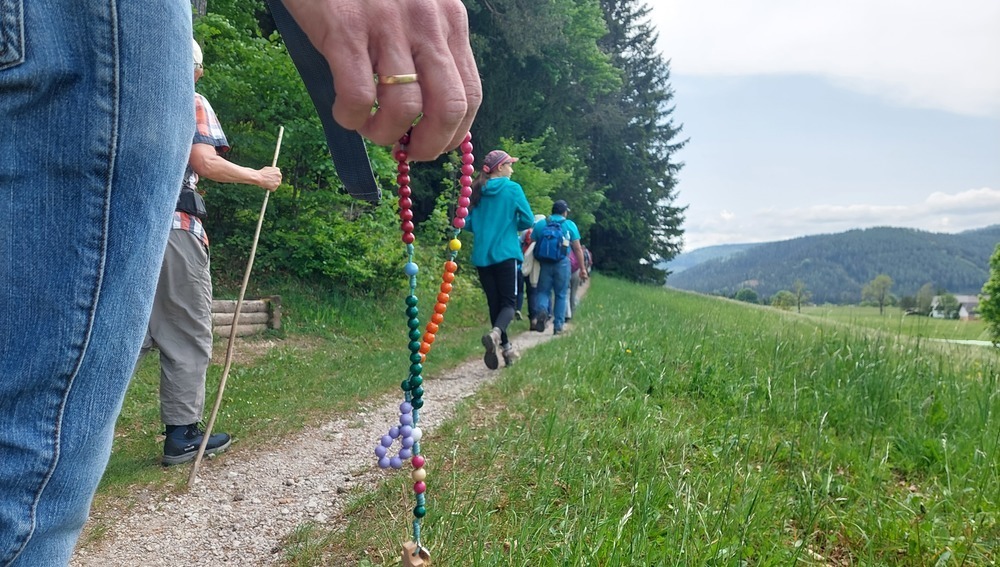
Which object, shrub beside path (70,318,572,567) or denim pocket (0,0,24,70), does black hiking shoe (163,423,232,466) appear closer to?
shrub beside path (70,318,572,567)

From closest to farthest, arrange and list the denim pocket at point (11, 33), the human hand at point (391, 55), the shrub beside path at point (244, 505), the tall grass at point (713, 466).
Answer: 1. the denim pocket at point (11, 33)
2. the human hand at point (391, 55)
3. the tall grass at point (713, 466)
4. the shrub beside path at point (244, 505)

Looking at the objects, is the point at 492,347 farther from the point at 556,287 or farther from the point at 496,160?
the point at 556,287

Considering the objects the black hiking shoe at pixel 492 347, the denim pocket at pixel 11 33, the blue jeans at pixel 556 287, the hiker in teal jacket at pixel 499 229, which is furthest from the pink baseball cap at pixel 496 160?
the denim pocket at pixel 11 33

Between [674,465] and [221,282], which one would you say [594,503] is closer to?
[674,465]

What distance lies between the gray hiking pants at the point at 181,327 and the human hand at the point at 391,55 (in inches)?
116

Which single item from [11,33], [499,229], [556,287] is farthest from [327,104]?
[556,287]

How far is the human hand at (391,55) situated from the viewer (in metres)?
0.92

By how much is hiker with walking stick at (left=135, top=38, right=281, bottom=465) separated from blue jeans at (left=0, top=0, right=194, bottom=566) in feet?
9.17

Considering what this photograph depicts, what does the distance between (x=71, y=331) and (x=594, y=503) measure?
2139 millimetres

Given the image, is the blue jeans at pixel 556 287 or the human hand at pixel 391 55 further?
the blue jeans at pixel 556 287

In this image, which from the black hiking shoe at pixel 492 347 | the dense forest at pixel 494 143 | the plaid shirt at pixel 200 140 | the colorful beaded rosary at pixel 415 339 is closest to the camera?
the colorful beaded rosary at pixel 415 339

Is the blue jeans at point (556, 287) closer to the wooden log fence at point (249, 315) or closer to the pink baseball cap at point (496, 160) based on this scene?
the pink baseball cap at point (496, 160)

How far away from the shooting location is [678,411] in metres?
4.06

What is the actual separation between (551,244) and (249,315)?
462 cm
